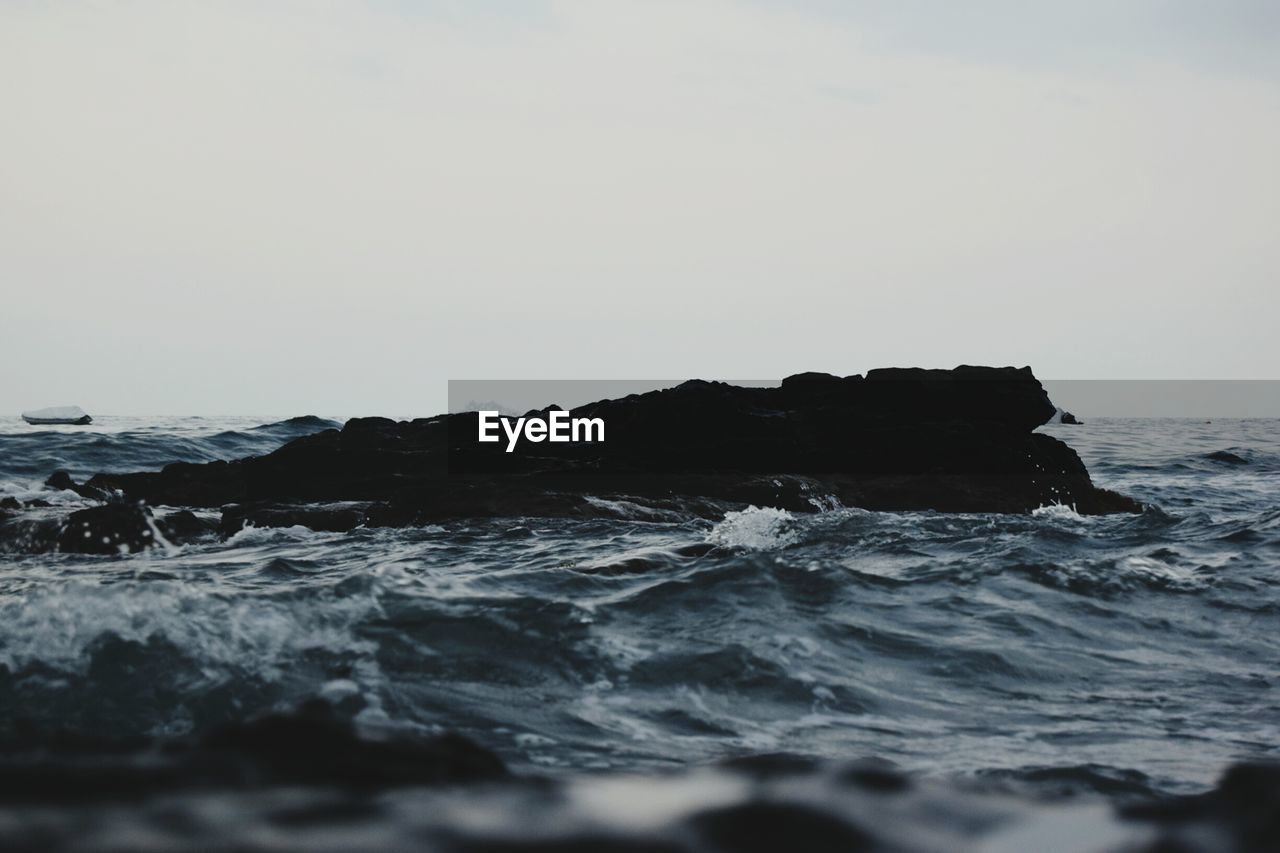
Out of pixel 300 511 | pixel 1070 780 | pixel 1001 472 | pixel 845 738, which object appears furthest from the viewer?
pixel 1001 472

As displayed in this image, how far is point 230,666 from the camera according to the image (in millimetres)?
6930

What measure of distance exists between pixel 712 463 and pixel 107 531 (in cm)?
1000

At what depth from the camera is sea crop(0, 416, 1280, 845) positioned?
233 inches

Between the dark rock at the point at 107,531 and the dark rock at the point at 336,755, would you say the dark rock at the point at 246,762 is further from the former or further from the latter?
the dark rock at the point at 107,531

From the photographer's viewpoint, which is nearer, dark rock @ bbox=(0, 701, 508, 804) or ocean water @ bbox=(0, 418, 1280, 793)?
dark rock @ bbox=(0, 701, 508, 804)

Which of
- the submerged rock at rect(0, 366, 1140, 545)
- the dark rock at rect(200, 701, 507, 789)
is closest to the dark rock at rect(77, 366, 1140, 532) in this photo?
the submerged rock at rect(0, 366, 1140, 545)

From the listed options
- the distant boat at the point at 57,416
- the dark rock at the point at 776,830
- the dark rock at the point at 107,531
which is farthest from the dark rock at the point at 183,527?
the distant boat at the point at 57,416

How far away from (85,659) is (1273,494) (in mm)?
26474

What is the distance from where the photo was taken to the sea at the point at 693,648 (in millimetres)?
5906

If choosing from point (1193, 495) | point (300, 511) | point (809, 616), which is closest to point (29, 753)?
point (809, 616)

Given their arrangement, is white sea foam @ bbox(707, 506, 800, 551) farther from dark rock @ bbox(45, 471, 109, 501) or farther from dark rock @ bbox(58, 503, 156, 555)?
dark rock @ bbox(45, 471, 109, 501)

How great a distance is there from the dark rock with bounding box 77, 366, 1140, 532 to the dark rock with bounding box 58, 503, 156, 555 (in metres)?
2.10

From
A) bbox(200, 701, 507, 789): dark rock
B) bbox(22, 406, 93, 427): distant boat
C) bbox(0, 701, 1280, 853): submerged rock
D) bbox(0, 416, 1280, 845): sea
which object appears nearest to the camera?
bbox(0, 701, 1280, 853): submerged rock

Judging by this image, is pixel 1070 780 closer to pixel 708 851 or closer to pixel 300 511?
pixel 708 851
